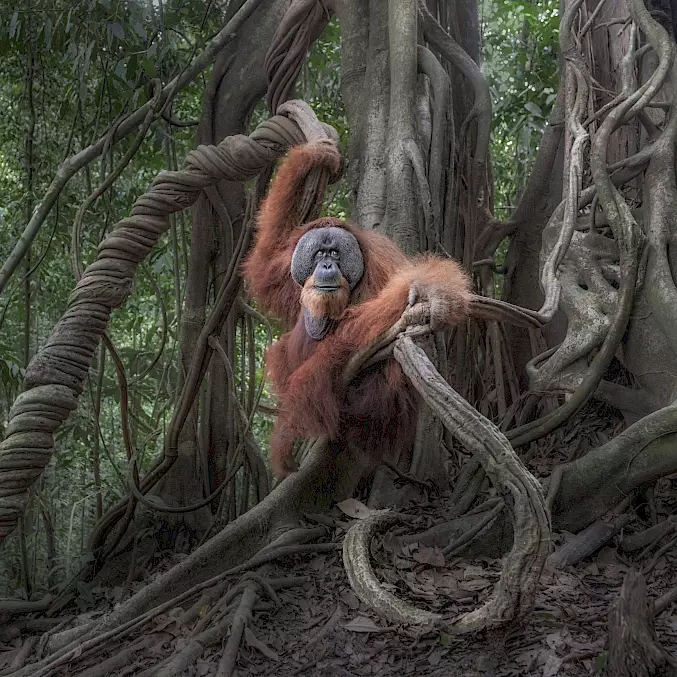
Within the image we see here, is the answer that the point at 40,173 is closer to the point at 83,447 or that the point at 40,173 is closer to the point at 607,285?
the point at 83,447

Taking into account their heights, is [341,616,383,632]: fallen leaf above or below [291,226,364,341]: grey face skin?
below

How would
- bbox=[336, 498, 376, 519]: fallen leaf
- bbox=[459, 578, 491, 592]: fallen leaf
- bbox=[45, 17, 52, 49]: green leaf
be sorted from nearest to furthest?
bbox=[459, 578, 491, 592]: fallen leaf < bbox=[336, 498, 376, 519]: fallen leaf < bbox=[45, 17, 52, 49]: green leaf

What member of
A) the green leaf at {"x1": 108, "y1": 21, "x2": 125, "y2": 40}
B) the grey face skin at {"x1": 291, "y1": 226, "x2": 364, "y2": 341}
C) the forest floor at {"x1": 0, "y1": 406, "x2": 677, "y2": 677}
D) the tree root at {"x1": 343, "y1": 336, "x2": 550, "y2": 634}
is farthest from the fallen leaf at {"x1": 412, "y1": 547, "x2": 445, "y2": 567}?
the green leaf at {"x1": 108, "y1": 21, "x2": 125, "y2": 40}

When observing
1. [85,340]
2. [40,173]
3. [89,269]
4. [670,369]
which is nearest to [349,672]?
[85,340]

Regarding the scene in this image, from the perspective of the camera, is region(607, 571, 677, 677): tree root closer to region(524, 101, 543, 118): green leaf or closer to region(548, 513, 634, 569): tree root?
region(548, 513, 634, 569): tree root

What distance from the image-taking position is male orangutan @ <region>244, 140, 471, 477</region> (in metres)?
1.51

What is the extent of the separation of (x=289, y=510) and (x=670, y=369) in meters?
1.20

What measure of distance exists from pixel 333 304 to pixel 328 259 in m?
0.09

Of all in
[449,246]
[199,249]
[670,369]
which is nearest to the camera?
[670,369]

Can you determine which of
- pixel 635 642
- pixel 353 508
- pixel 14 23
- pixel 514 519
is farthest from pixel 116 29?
pixel 635 642

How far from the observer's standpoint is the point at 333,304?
156 cm

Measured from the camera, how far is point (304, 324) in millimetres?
1686

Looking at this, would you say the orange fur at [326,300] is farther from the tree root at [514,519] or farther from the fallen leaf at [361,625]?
the fallen leaf at [361,625]

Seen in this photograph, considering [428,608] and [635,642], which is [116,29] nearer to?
[428,608]
